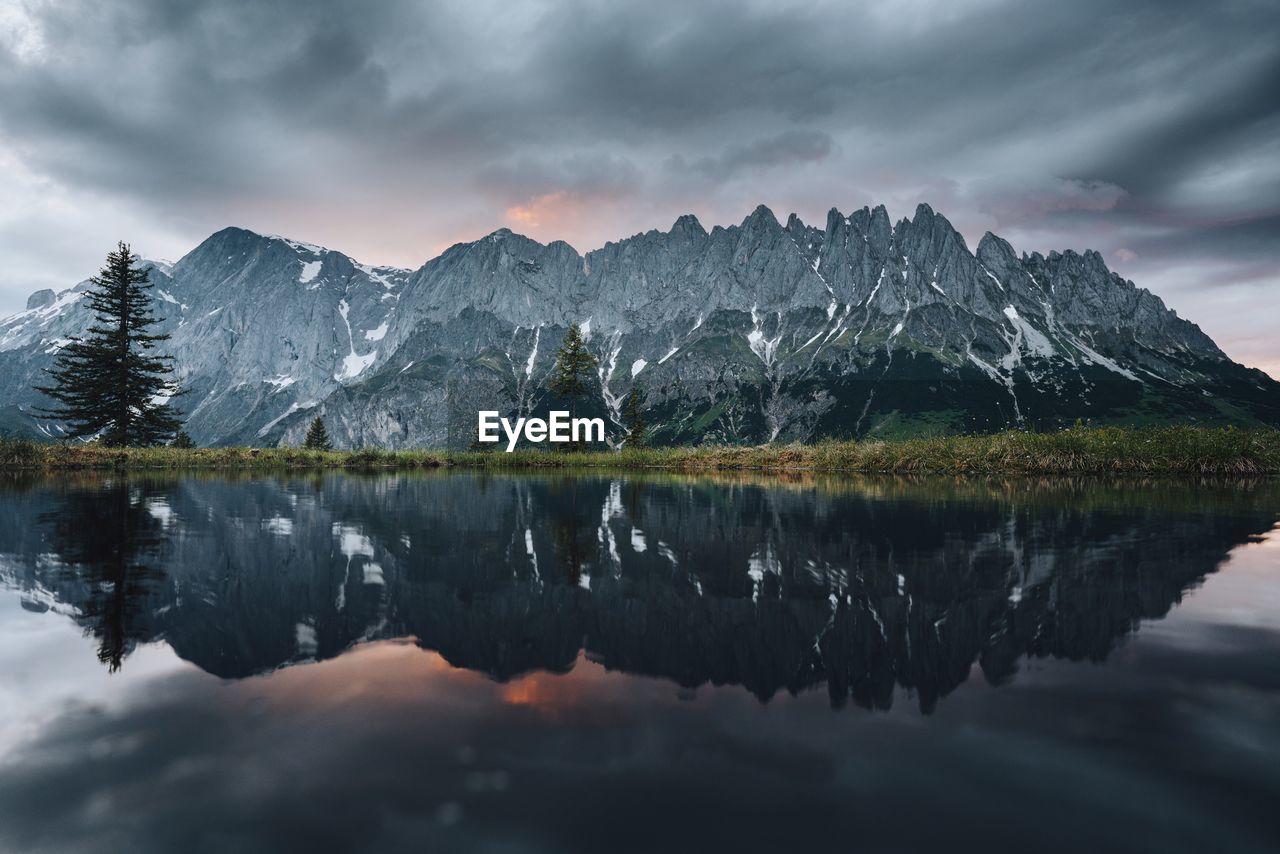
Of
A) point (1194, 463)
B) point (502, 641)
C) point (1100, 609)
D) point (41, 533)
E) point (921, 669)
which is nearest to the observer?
point (921, 669)

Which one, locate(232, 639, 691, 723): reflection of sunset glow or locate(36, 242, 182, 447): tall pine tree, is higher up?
locate(36, 242, 182, 447): tall pine tree

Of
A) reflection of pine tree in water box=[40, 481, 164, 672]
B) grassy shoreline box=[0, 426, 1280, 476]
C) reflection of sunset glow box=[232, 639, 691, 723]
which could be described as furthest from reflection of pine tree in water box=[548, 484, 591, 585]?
grassy shoreline box=[0, 426, 1280, 476]

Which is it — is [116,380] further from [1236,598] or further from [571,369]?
[1236,598]

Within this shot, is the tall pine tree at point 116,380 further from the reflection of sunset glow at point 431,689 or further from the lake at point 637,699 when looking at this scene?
the reflection of sunset glow at point 431,689

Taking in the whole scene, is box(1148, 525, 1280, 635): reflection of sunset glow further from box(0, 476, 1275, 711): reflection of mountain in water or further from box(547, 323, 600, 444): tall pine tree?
box(547, 323, 600, 444): tall pine tree

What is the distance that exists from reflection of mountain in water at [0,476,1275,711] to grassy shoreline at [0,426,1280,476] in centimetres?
2660

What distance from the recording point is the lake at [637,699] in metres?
3.89

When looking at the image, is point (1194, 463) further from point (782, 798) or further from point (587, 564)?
point (782, 798)

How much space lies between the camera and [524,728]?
523 cm

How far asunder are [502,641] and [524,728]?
2551mm

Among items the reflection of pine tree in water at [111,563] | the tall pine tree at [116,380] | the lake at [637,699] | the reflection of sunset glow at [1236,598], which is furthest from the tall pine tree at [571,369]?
the reflection of sunset glow at [1236,598]

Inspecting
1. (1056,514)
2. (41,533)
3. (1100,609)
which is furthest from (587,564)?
(1056,514)

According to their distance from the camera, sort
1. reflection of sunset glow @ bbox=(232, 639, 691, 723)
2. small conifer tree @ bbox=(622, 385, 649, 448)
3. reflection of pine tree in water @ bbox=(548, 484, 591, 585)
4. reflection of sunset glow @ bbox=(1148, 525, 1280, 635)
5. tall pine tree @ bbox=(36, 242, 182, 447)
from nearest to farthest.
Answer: reflection of sunset glow @ bbox=(232, 639, 691, 723) → reflection of sunset glow @ bbox=(1148, 525, 1280, 635) → reflection of pine tree in water @ bbox=(548, 484, 591, 585) → tall pine tree @ bbox=(36, 242, 182, 447) → small conifer tree @ bbox=(622, 385, 649, 448)

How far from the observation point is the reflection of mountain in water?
7180mm
